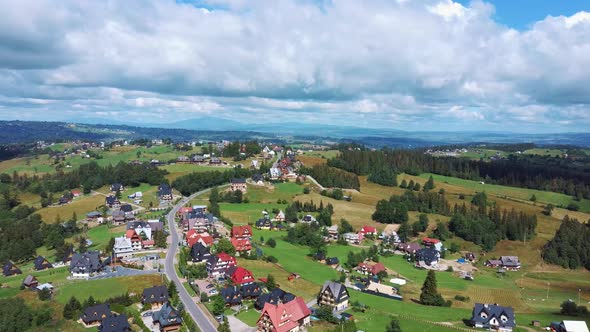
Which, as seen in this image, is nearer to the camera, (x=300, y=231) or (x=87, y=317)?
(x=87, y=317)

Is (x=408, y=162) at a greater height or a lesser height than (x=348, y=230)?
greater

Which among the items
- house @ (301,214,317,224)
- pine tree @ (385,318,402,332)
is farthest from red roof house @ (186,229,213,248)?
pine tree @ (385,318,402,332)

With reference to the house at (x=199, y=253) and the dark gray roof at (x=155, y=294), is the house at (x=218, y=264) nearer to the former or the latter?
the house at (x=199, y=253)

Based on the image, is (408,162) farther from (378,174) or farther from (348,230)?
(348,230)

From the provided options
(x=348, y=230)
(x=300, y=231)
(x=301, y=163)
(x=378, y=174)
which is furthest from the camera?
(x=301, y=163)

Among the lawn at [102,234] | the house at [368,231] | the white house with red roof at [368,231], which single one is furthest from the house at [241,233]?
the house at [368,231]

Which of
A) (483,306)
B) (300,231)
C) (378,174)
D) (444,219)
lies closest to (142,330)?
(483,306)

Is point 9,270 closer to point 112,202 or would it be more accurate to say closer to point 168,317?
point 168,317

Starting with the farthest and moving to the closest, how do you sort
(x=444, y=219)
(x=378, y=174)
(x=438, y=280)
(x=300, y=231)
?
(x=378, y=174)
(x=444, y=219)
(x=300, y=231)
(x=438, y=280)
